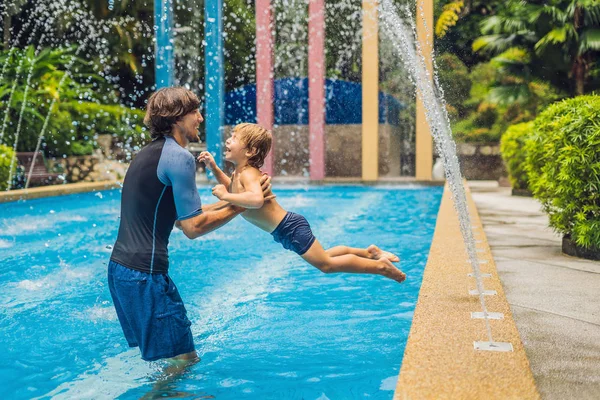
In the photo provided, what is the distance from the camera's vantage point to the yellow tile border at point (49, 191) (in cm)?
1133

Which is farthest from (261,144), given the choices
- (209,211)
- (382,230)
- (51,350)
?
(382,230)

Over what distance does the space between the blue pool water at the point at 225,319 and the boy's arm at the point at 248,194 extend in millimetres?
830

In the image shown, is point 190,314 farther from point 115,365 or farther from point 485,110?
point 485,110

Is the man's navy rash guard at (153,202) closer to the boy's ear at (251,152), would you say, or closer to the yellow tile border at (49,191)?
the boy's ear at (251,152)

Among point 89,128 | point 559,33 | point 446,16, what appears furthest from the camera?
point 446,16

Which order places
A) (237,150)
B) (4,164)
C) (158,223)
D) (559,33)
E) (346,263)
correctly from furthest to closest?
(559,33), (4,164), (346,263), (237,150), (158,223)

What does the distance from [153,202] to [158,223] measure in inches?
3.8

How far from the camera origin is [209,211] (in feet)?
9.68

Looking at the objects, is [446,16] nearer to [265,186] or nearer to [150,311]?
[265,186]

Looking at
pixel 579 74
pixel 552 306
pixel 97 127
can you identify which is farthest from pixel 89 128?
pixel 552 306

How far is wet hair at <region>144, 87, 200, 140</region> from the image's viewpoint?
288 cm

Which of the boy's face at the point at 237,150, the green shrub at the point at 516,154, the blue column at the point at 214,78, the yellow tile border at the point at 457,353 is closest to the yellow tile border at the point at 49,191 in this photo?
the blue column at the point at 214,78

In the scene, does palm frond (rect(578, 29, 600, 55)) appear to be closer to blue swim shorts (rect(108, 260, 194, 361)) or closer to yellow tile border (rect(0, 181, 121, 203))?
yellow tile border (rect(0, 181, 121, 203))

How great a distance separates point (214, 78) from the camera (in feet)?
57.0
